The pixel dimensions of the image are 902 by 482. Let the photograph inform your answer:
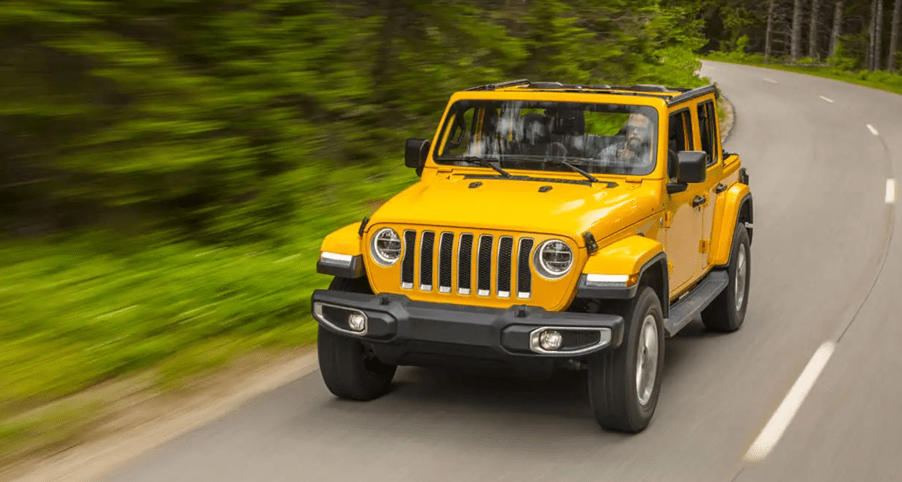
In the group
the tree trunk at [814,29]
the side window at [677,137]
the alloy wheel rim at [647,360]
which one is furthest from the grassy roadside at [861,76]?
the alloy wheel rim at [647,360]

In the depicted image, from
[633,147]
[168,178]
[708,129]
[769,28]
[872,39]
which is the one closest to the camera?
[633,147]

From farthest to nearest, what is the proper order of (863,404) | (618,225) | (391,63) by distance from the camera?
(391,63)
(863,404)
(618,225)

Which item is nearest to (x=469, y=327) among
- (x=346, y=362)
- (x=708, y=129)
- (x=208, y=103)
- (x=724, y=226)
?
(x=346, y=362)

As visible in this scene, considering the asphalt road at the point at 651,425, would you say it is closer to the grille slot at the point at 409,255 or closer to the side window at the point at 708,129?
the grille slot at the point at 409,255

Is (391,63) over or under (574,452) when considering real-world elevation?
over

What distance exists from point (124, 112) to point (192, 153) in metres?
0.77

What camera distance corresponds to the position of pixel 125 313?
24.9 feet

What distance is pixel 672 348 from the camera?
8445 mm

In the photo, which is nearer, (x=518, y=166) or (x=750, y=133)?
(x=518, y=166)

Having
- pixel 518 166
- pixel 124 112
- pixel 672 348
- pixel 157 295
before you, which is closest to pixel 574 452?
pixel 518 166

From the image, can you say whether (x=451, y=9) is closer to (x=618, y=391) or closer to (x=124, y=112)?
(x=124, y=112)

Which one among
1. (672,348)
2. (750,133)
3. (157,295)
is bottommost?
(750,133)

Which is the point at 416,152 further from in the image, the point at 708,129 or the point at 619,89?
the point at 708,129

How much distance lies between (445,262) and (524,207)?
0.57 m
